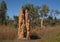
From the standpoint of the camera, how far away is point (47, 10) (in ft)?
185

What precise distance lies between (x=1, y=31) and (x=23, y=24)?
3821mm

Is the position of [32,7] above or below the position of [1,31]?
above

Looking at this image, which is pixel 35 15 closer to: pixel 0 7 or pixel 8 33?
pixel 0 7

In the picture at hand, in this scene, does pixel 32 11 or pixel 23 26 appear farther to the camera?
pixel 32 11

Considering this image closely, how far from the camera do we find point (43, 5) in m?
57.2

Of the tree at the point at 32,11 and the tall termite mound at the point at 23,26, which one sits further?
the tree at the point at 32,11

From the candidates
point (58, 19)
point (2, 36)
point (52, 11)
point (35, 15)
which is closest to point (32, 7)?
point (35, 15)

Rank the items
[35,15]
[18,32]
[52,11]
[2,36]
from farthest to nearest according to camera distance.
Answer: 1. [52,11]
2. [35,15]
3. [18,32]
4. [2,36]

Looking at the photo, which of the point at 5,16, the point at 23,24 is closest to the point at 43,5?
the point at 5,16

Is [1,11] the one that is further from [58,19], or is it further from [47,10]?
[58,19]

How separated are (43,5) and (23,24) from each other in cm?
3054

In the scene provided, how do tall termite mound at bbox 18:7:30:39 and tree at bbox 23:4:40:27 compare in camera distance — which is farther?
tree at bbox 23:4:40:27

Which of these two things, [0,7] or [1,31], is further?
[0,7]

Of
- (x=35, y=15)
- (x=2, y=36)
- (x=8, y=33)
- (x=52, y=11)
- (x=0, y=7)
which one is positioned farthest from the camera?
(x=52, y=11)
